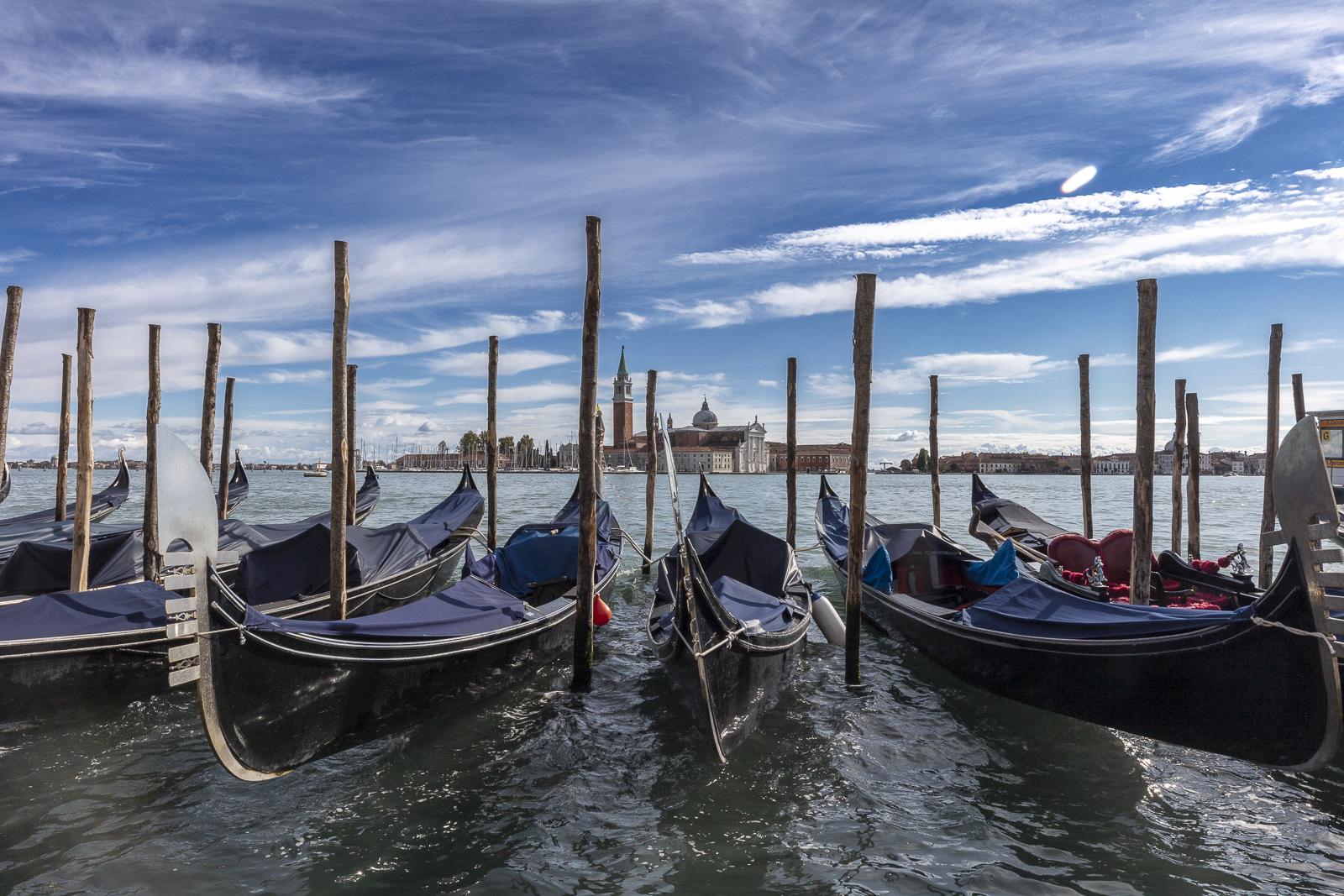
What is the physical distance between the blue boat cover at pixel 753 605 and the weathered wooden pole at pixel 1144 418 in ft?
8.50

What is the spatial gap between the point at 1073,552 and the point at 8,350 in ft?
35.1

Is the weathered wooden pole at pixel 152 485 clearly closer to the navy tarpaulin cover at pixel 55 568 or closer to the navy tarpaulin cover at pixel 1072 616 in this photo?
the navy tarpaulin cover at pixel 55 568

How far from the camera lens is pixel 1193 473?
9508 millimetres

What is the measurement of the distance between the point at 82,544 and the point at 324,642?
403 cm

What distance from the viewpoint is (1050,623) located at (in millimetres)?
4375

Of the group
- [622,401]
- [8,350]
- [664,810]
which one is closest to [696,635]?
[664,810]

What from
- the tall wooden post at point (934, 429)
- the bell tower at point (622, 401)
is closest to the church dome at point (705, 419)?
the bell tower at point (622, 401)

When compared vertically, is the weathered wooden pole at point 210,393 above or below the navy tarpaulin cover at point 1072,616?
above

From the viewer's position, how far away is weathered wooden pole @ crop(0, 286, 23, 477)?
736cm

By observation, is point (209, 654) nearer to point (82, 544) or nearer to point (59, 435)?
point (82, 544)

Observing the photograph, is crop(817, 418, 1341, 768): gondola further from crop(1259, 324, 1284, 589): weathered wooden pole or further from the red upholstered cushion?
crop(1259, 324, 1284, 589): weathered wooden pole

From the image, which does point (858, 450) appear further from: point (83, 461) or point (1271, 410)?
point (83, 461)

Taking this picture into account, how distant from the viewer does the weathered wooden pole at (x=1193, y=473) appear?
31.8ft

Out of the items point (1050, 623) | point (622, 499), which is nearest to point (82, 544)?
point (1050, 623)
